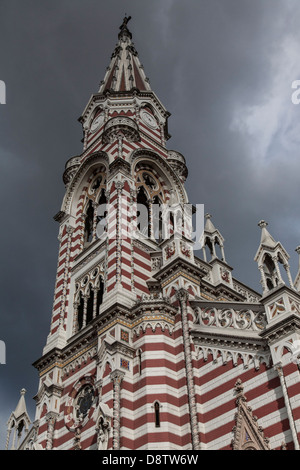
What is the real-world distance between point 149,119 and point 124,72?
653 cm

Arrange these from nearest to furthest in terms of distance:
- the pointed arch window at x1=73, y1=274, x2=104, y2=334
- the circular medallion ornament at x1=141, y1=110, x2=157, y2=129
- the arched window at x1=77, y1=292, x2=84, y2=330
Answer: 1. the pointed arch window at x1=73, y1=274, x2=104, y2=334
2. the arched window at x1=77, y1=292, x2=84, y2=330
3. the circular medallion ornament at x1=141, y1=110, x2=157, y2=129

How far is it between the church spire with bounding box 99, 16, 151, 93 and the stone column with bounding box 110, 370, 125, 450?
22390mm

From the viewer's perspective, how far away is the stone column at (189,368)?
19.4m

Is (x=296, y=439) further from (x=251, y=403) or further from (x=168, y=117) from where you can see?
(x=168, y=117)

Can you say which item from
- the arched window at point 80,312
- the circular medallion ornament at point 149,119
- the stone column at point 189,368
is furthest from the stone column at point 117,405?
the circular medallion ornament at point 149,119

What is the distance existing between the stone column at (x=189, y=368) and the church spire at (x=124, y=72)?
19601mm

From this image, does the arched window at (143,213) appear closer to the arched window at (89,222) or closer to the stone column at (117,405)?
the arched window at (89,222)

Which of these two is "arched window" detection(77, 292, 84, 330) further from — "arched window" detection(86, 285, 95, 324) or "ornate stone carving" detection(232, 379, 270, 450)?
"ornate stone carving" detection(232, 379, 270, 450)

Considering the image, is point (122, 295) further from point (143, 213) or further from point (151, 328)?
point (143, 213)

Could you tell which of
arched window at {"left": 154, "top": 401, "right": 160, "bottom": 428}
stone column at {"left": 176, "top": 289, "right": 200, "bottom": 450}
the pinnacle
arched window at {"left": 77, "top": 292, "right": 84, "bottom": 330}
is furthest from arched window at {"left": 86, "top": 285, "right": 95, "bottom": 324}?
the pinnacle

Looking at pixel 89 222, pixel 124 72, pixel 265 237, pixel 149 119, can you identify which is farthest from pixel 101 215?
pixel 124 72

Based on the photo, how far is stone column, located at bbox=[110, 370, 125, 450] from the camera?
1991 centimetres

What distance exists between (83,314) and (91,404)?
5.28 meters

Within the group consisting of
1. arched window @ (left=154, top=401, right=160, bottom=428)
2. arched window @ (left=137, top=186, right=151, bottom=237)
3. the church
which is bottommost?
arched window @ (left=154, top=401, right=160, bottom=428)
